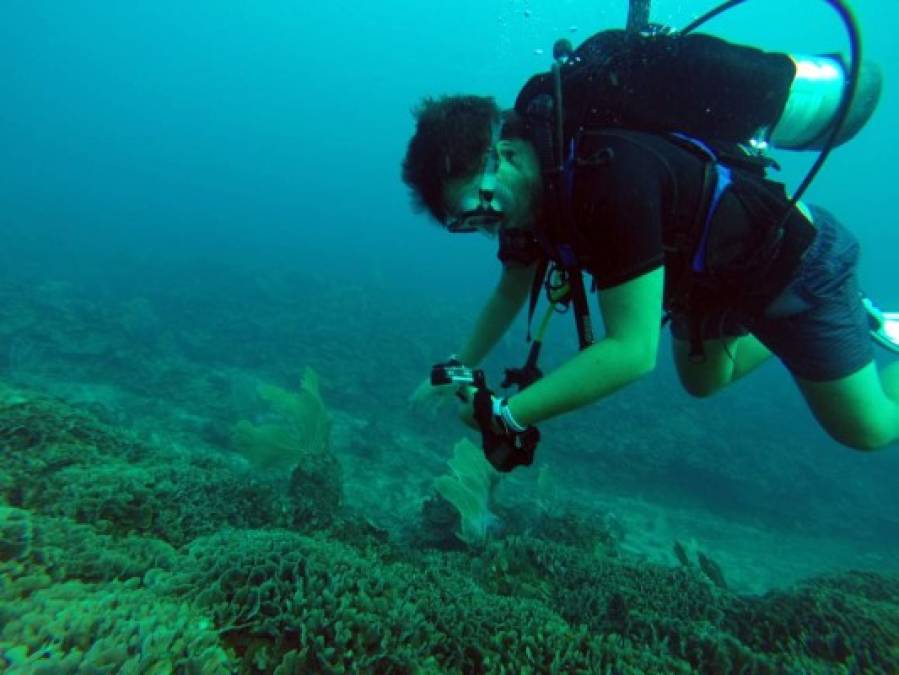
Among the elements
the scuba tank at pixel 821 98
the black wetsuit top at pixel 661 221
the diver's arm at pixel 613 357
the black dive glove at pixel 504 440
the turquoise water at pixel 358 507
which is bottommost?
the turquoise water at pixel 358 507

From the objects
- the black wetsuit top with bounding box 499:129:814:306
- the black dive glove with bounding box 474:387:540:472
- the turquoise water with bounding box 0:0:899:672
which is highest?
the black wetsuit top with bounding box 499:129:814:306

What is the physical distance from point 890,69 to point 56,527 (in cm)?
9184

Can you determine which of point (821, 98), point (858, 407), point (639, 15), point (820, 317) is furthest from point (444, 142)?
point (858, 407)

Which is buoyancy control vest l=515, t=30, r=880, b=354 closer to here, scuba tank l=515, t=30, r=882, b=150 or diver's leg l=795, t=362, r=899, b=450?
scuba tank l=515, t=30, r=882, b=150

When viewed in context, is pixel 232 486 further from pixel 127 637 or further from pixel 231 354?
pixel 231 354

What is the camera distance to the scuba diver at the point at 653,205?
1857 millimetres

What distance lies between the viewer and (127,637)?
6.08 feet

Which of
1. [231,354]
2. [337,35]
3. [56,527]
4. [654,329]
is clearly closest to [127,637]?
[56,527]

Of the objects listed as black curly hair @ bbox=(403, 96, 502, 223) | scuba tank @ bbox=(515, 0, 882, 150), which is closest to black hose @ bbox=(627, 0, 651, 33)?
scuba tank @ bbox=(515, 0, 882, 150)

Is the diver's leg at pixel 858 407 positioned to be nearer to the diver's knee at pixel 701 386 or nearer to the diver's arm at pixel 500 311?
the diver's knee at pixel 701 386

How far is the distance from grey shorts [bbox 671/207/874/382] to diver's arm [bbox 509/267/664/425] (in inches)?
48.9

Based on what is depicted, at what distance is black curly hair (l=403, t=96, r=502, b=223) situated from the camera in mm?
2035

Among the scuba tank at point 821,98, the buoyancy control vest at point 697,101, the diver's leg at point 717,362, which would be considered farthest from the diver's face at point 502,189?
Answer: the diver's leg at point 717,362

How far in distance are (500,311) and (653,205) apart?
1439 millimetres
